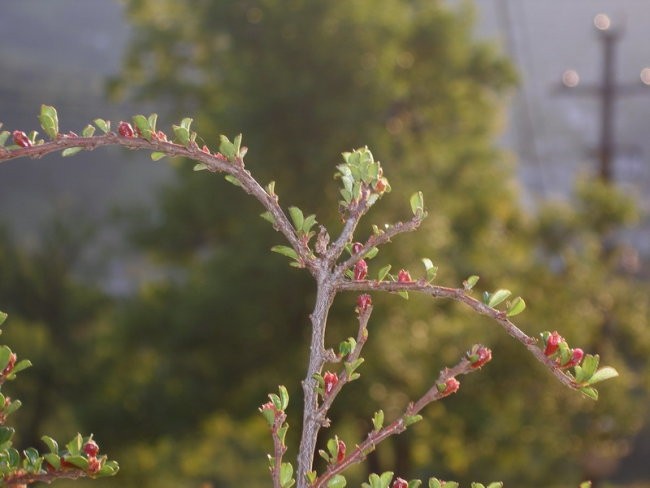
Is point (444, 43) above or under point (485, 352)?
above

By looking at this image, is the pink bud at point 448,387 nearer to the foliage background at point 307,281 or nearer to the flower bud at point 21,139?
the flower bud at point 21,139

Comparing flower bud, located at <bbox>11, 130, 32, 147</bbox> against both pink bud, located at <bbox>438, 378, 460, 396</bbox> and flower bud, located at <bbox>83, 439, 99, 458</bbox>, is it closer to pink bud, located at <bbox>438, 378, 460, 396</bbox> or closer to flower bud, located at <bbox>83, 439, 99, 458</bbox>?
flower bud, located at <bbox>83, 439, 99, 458</bbox>

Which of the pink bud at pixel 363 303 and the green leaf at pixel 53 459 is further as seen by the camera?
the pink bud at pixel 363 303

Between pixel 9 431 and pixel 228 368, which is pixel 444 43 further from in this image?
pixel 9 431

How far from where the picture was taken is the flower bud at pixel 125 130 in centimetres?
189

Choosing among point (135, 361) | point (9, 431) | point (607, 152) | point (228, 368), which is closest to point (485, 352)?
point (9, 431)

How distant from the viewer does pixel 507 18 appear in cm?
1323

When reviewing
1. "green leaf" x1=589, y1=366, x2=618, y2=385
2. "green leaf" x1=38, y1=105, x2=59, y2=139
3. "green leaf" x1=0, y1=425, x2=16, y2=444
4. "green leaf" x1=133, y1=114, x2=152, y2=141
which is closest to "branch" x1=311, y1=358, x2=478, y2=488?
"green leaf" x1=589, y1=366, x2=618, y2=385

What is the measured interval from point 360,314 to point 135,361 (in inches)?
444

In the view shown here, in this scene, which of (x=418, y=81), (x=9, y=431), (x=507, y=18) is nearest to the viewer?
(x=9, y=431)

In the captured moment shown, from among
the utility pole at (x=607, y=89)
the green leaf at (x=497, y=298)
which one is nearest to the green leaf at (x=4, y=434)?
the green leaf at (x=497, y=298)

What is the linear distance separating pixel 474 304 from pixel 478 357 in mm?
121

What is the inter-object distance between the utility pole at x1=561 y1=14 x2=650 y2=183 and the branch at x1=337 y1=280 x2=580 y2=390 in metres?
12.2

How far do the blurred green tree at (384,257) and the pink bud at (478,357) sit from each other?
776 cm
